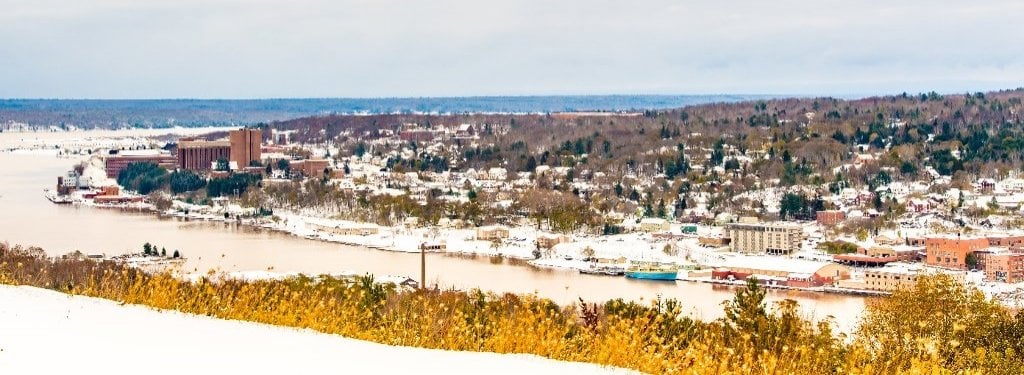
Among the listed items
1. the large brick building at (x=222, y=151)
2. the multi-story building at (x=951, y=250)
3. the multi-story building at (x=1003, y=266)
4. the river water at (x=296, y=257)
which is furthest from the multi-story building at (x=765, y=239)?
the large brick building at (x=222, y=151)

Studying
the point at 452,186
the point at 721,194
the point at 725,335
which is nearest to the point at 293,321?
the point at 725,335

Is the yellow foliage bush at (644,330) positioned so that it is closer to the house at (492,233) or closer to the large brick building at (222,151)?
the house at (492,233)

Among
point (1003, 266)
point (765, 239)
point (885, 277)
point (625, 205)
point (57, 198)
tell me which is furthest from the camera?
point (57, 198)

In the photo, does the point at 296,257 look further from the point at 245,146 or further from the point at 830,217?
the point at 245,146

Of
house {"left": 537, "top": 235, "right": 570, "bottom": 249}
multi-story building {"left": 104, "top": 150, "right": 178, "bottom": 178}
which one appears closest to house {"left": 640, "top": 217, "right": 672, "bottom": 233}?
house {"left": 537, "top": 235, "right": 570, "bottom": 249}

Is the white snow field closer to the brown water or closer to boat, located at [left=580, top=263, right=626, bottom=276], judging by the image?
the brown water

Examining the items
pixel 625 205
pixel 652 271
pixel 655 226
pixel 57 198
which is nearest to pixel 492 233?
pixel 655 226

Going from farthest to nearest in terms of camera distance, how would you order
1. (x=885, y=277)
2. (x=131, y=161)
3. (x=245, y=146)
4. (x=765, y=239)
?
(x=245, y=146)
(x=131, y=161)
(x=765, y=239)
(x=885, y=277)
